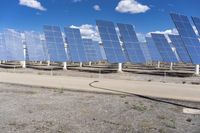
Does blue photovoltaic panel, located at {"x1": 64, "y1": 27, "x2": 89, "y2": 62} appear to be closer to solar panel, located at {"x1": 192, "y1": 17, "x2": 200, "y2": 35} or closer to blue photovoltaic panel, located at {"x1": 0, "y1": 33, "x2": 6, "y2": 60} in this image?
blue photovoltaic panel, located at {"x1": 0, "y1": 33, "x2": 6, "y2": 60}

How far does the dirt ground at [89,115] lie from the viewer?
356 inches

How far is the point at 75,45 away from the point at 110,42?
9098 millimetres

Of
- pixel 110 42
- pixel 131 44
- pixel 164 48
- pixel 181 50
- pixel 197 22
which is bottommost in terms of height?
pixel 181 50

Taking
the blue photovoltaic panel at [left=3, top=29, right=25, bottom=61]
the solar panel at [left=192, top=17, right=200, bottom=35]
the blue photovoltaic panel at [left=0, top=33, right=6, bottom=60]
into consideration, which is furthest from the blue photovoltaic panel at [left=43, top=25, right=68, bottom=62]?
the solar panel at [left=192, top=17, right=200, bottom=35]

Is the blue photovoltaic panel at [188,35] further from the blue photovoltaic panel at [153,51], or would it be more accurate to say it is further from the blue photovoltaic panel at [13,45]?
the blue photovoltaic panel at [13,45]

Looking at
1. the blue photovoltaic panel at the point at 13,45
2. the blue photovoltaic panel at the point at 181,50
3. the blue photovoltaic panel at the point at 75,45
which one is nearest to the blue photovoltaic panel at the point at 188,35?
the blue photovoltaic panel at the point at 181,50

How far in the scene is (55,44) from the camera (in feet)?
143

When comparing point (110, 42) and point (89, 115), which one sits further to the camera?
point (110, 42)

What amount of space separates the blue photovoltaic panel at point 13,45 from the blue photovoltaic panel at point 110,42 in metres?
13.4

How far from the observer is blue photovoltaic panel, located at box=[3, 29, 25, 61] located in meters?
47.5

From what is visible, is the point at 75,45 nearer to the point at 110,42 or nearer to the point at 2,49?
the point at 110,42

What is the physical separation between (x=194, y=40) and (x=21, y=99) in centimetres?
2334

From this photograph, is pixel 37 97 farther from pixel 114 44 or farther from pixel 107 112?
pixel 114 44

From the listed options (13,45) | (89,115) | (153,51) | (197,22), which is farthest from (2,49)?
(89,115)
